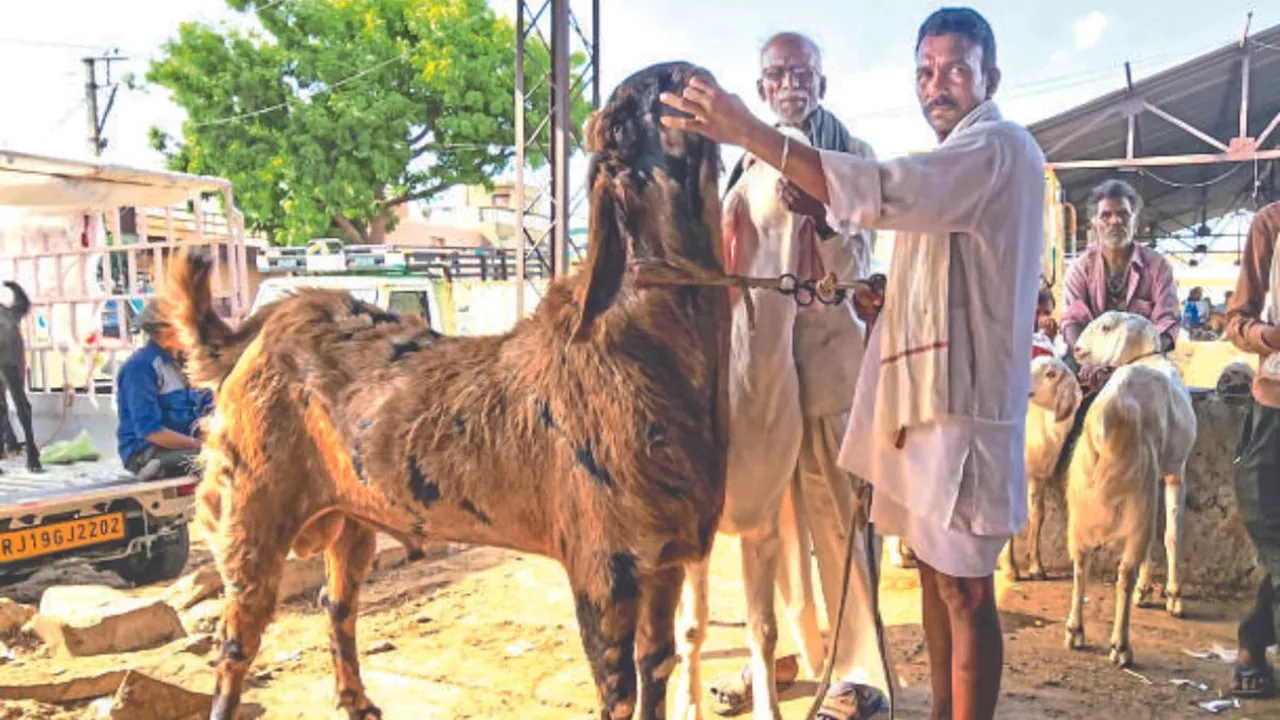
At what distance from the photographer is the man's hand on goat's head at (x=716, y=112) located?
2.09 metres

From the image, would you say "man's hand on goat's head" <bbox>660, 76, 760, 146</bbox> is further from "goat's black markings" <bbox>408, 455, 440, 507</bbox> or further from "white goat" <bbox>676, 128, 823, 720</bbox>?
"goat's black markings" <bbox>408, 455, 440, 507</bbox>

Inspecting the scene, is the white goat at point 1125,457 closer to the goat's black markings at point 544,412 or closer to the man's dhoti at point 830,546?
the man's dhoti at point 830,546

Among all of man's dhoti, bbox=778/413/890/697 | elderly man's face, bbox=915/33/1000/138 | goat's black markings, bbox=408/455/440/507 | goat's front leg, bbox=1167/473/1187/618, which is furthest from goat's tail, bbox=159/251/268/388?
goat's front leg, bbox=1167/473/1187/618

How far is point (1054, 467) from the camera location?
219 inches

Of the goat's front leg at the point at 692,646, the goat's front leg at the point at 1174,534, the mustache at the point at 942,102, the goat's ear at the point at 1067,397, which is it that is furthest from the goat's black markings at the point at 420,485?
the goat's front leg at the point at 1174,534

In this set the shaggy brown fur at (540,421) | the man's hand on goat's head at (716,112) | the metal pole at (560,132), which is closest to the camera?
the man's hand on goat's head at (716,112)

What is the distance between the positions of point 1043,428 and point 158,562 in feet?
19.0

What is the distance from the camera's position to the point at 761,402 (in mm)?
3236

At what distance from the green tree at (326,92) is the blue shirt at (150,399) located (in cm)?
1535

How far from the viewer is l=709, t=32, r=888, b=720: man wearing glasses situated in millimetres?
3369

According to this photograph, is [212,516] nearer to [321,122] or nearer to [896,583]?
[896,583]

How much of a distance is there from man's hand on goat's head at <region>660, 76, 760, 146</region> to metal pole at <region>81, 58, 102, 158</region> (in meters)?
24.7

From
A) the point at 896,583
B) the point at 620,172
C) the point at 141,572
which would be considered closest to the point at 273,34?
the point at 141,572

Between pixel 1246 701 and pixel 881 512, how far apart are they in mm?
2567
